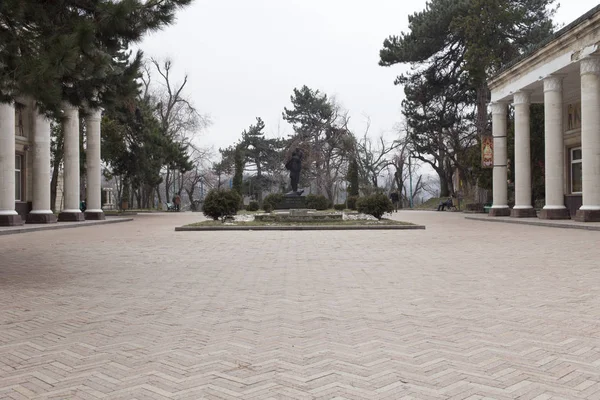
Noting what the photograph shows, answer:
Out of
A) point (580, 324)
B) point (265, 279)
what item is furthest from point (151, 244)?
point (580, 324)

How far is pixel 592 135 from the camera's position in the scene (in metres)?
20.9

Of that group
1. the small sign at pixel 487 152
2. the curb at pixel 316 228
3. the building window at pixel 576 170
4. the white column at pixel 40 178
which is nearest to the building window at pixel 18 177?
the white column at pixel 40 178

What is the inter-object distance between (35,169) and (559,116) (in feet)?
80.6

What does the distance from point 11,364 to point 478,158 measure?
34257 mm

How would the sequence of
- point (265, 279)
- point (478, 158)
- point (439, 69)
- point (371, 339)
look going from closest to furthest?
1. point (371, 339)
2. point (265, 279)
3. point (478, 158)
4. point (439, 69)

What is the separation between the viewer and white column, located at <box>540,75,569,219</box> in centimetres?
2359

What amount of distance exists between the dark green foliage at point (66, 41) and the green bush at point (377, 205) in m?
16.5

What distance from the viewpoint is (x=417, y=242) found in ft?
45.8

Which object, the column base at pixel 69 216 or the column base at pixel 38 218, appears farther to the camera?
the column base at pixel 69 216

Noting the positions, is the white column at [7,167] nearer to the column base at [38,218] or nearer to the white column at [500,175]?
the column base at [38,218]

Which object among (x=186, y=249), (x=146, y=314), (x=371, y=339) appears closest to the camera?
(x=371, y=339)

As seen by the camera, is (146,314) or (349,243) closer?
(146,314)

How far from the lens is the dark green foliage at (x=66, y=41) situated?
703 centimetres

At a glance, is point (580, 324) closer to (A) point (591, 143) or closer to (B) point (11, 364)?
(B) point (11, 364)
